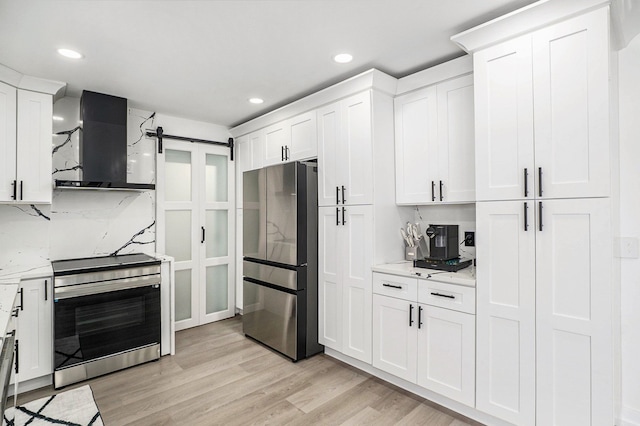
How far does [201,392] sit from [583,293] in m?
2.67

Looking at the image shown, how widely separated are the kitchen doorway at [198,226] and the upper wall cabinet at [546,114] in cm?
332

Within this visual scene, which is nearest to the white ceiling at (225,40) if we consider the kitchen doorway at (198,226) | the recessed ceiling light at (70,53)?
the recessed ceiling light at (70,53)

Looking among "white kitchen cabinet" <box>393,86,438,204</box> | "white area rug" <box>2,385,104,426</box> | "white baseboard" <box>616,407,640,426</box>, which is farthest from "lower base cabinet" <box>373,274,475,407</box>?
"white area rug" <box>2,385,104,426</box>

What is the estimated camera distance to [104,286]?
2.93 metres

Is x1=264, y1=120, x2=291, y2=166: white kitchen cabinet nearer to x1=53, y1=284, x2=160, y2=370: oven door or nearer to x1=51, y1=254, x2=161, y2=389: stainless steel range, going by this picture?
x1=51, y1=254, x2=161, y2=389: stainless steel range

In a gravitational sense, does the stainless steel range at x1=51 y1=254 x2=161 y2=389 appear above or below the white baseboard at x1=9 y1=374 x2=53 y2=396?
above

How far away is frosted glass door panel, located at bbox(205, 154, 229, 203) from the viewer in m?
4.42

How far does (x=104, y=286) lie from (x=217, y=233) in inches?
66.3

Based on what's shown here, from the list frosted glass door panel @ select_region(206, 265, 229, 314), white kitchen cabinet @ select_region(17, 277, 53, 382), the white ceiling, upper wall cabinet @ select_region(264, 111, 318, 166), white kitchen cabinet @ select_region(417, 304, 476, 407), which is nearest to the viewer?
the white ceiling

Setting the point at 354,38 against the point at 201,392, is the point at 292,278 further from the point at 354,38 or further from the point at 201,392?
the point at 354,38

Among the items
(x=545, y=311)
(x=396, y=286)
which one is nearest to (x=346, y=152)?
(x=396, y=286)

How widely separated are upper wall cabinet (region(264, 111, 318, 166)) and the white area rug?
2664mm

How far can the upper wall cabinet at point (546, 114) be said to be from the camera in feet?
5.74

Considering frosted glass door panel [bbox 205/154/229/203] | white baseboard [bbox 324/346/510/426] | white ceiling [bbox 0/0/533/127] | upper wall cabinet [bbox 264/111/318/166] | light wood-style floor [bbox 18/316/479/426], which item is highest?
white ceiling [bbox 0/0/533/127]
